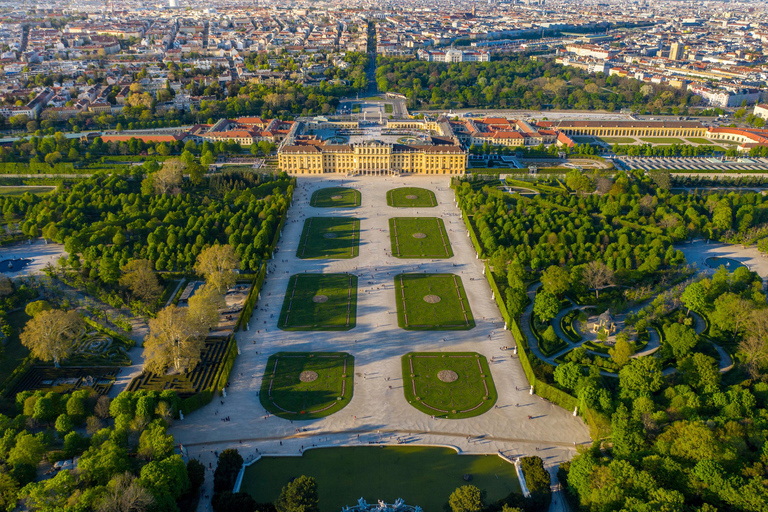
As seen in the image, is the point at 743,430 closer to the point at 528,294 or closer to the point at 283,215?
the point at 528,294

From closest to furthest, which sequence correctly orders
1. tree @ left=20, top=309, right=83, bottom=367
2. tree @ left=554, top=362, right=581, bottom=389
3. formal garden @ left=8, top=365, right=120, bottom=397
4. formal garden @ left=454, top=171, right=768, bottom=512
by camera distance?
formal garden @ left=454, top=171, right=768, bottom=512 < tree @ left=554, top=362, right=581, bottom=389 < formal garden @ left=8, top=365, right=120, bottom=397 < tree @ left=20, top=309, right=83, bottom=367

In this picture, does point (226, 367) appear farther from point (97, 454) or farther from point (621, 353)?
point (621, 353)

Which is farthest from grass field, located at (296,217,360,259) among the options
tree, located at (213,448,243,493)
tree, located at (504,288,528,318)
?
tree, located at (213,448,243,493)

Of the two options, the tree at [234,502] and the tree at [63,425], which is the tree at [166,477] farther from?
the tree at [63,425]

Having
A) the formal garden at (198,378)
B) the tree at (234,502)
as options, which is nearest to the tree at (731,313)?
the tree at (234,502)

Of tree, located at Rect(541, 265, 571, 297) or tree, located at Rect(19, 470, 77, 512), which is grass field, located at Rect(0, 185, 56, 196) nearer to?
tree, located at Rect(19, 470, 77, 512)

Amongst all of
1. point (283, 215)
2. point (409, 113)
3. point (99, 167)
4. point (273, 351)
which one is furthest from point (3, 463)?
point (409, 113)
